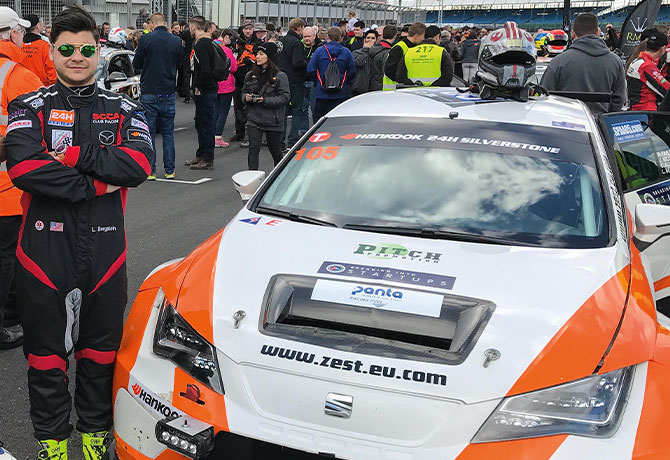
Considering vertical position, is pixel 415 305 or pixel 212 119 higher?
pixel 415 305

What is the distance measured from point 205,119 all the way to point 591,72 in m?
5.20

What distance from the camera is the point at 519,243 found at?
3.09m

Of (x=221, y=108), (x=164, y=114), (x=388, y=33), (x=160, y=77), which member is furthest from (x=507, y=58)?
(x=221, y=108)

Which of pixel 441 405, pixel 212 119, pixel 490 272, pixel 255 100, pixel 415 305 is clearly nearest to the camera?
pixel 441 405

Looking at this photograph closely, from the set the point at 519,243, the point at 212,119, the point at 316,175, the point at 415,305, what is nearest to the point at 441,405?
the point at 415,305

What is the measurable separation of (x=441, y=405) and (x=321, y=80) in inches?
361

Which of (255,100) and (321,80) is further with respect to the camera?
(321,80)

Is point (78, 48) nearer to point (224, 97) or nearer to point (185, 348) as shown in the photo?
point (185, 348)

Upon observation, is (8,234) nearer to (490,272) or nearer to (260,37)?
(490,272)

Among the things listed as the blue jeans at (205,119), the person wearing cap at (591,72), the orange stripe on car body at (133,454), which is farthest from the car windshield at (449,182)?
the blue jeans at (205,119)

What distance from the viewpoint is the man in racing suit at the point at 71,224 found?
3051 millimetres

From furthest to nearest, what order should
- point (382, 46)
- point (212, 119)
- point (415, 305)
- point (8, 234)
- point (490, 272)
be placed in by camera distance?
point (382, 46) < point (212, 119) < point (8, 234) < point (490, 272) < point (415, 305)

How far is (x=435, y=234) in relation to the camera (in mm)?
3172

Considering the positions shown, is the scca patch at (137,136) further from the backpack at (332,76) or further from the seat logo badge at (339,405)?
the backpack at (332,76)
